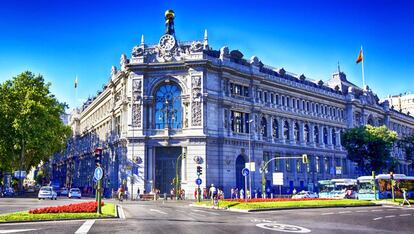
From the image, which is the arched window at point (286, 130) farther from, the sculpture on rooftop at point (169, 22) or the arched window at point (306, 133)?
the sculpture on rooftop at point (169, 22)

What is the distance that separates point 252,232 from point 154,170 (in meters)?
37.1

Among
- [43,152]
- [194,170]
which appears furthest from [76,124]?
[194,170]

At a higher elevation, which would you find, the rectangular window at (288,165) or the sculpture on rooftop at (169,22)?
the sculpture on rooftop at (169,22)

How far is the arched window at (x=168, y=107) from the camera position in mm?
54281

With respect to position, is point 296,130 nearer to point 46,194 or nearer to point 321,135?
point 321,135

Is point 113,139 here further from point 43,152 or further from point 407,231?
point 407,231

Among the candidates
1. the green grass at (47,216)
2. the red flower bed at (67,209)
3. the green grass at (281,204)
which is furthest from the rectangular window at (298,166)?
the green grass at (47,216)

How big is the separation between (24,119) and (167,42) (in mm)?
22637

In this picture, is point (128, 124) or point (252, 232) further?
point (128, 124)

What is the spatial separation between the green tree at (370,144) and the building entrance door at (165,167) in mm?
28075

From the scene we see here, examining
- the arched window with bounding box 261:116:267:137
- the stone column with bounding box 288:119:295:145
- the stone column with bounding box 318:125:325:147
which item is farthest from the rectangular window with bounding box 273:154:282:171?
the stone column with bounding box 318:125:325:147

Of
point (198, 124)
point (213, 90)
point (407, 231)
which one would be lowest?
point (407, 231)

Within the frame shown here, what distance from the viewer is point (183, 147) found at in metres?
52.7

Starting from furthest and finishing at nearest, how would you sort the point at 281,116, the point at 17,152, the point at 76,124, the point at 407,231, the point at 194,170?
1. the point at 76,124
2. the point at 281,116
3. the point at 17,152
4. the point at 194,170
5. the point at 407,231
